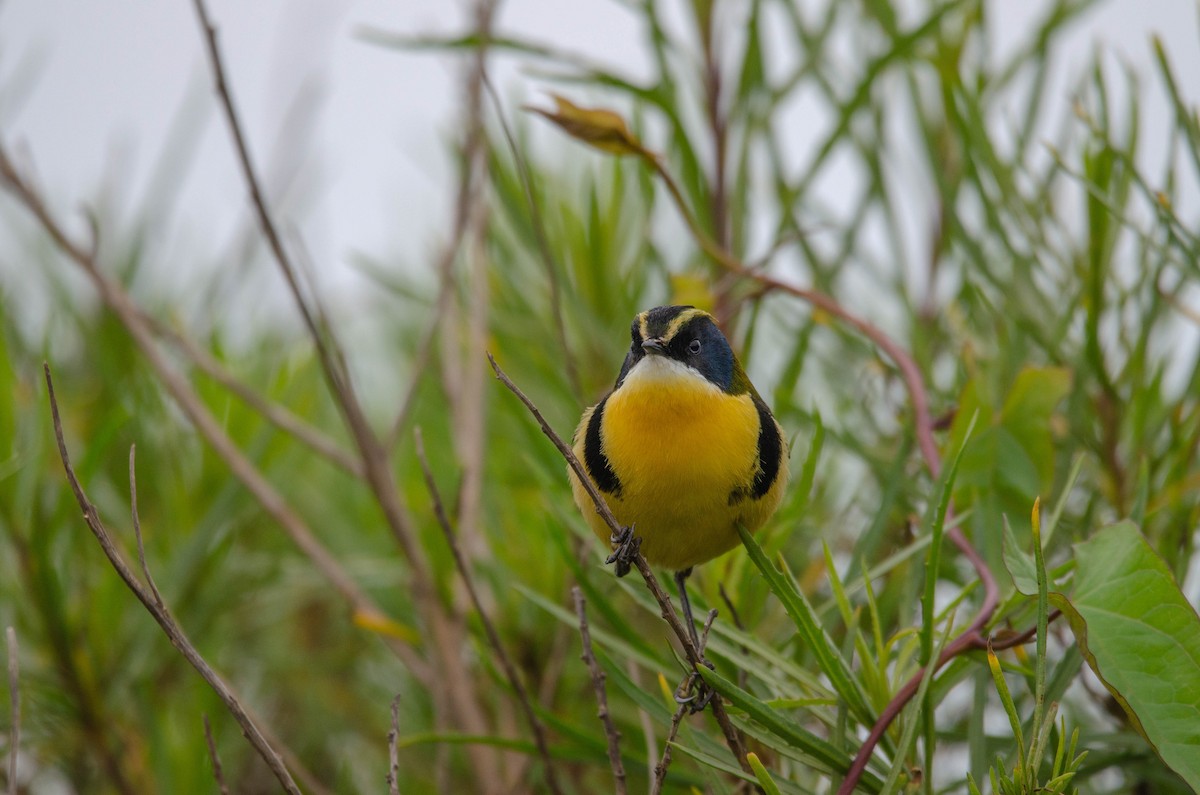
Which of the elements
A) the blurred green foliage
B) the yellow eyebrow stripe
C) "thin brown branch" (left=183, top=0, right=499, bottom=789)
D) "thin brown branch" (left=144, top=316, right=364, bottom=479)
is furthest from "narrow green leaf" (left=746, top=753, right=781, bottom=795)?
"thin brown branch" (left=144, top=316, right=364, bottom=479)

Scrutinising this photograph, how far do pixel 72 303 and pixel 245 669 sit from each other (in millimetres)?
852

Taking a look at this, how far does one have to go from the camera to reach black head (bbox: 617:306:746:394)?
1623 mm

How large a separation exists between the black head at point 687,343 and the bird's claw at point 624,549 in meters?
0.29

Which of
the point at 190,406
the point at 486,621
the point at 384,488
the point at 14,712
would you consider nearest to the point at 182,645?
the point at 14,712

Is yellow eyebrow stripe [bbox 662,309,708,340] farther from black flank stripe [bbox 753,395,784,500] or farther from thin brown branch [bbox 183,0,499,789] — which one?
thin brown branch [bbox 183,0,499,789]

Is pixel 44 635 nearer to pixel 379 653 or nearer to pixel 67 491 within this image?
pixel 67 491

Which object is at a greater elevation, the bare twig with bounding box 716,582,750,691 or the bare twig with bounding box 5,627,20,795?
the bare twig with bounding box 716,582,750,691

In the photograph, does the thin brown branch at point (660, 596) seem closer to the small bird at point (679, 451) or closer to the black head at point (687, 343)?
the small bird at point (679, 451)

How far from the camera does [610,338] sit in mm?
1979

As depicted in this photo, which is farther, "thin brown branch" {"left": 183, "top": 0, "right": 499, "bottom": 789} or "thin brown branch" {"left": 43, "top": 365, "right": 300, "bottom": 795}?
"thin brown branch" {"left": 183, "top": 0, "right": 499, "bottom": 789}

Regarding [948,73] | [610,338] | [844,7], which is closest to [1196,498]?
[948,73]

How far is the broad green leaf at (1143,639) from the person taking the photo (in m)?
0.98

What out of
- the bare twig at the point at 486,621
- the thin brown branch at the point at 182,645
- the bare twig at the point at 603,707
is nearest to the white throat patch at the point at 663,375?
the bare twig at the point at 486,621

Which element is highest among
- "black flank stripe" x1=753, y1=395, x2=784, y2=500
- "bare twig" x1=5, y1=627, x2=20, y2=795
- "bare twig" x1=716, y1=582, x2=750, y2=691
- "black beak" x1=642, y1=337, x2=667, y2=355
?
"black beak" x1=642, y1=337, x2=667, y2=355
